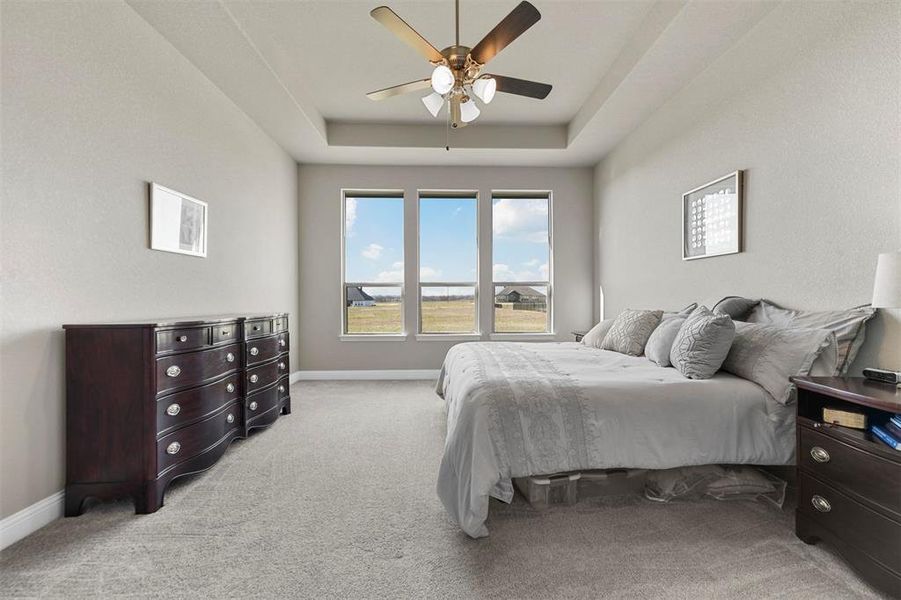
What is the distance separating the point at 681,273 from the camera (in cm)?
337

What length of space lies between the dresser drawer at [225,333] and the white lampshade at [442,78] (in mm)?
1995

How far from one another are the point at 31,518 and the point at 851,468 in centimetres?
348

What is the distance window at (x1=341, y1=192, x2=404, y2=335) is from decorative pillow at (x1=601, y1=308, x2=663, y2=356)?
2.86m

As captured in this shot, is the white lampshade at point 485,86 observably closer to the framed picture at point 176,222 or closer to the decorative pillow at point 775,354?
the decorative pillow at point 775,354

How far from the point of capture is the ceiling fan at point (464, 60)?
194 cm

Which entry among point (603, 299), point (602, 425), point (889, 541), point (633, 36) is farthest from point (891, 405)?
point (603, 299)

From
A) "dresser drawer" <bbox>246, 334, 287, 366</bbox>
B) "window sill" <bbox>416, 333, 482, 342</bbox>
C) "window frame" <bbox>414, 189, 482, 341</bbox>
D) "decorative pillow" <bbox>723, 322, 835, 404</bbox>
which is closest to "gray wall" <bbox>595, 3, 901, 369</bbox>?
"decorative pillow" <bbox>723, 322, 835, 404</bbox>

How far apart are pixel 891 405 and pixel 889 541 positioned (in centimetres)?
47

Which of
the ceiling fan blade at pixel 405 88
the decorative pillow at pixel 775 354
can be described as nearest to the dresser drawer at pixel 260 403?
the ceiling fan blade at pixel 405 88

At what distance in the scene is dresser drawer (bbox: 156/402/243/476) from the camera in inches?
82.0

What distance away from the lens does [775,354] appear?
201 centimetres

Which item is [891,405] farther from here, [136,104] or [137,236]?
[136,104]

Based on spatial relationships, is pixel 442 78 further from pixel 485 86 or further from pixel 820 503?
pixel 820 503

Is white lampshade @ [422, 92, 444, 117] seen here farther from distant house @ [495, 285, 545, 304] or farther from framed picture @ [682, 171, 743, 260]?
distant house @ [495, 285, 545, 304]
